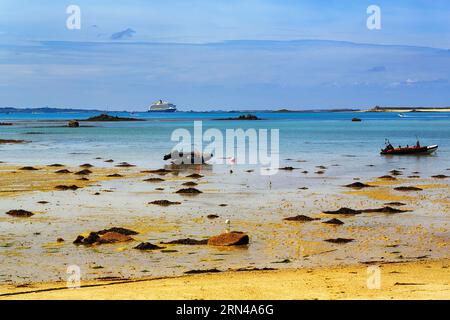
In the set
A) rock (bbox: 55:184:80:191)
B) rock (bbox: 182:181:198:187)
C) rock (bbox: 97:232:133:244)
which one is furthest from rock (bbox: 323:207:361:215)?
rock (bbox: 55:184:80:191)

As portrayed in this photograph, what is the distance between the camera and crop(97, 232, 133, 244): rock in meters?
23.7

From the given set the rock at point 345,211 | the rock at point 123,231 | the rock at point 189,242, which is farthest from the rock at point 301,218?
the rock at point 123,231

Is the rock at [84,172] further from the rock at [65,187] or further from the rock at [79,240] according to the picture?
the rock at [79,240]

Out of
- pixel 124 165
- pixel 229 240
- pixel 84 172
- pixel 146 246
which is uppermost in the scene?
pixel 229 240

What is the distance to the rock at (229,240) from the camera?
75.6 feet

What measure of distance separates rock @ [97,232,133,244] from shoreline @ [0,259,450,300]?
5966mm

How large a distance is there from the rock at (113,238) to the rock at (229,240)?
10.3 ft

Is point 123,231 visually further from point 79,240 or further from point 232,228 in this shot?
point 232,228

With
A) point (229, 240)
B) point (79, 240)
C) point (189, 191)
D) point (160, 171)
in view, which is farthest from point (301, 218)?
point (160, 171)

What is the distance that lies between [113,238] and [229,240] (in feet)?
13.9

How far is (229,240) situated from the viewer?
23047 mm

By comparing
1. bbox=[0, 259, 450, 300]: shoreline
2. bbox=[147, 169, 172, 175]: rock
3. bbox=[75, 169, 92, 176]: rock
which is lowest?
bbox=[147, 169, 172, 175]: rock

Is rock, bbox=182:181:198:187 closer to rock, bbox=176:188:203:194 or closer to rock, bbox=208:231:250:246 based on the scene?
rock, bbox=176:188:203:194
